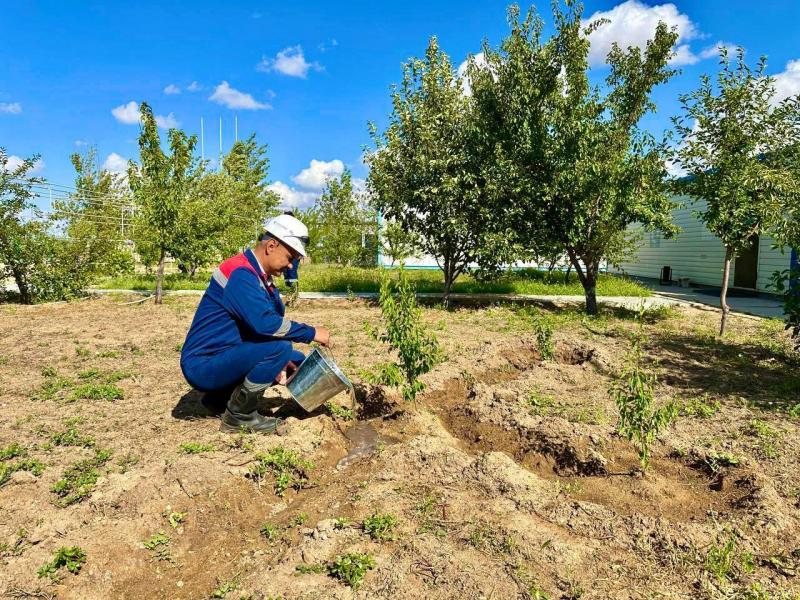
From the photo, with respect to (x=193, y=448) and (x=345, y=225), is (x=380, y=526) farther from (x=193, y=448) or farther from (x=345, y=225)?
(x=345, y=225)

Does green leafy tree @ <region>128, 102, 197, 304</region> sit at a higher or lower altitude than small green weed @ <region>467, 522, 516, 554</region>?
higher

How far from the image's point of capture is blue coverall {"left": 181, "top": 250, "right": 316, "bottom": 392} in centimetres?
397

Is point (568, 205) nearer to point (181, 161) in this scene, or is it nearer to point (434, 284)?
point (434, 284)

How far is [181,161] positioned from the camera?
11.4 meters

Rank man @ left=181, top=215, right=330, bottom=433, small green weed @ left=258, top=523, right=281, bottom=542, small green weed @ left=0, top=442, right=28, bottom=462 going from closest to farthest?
small green weed @ left=258, top=523, right=281, bottom=542, small green weed @ left=0, top=442, right=28, bottom=462, man @ left=181, top=215, right=330, bottom=433

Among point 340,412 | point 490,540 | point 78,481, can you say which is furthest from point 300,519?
point 340,412

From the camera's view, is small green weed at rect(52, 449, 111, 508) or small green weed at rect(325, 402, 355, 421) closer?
small green weed at rect(52, 449, 111, 508)

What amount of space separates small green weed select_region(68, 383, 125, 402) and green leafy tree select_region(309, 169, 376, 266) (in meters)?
13.6

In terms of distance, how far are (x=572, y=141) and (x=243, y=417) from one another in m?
7.61

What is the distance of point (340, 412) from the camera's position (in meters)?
4.95

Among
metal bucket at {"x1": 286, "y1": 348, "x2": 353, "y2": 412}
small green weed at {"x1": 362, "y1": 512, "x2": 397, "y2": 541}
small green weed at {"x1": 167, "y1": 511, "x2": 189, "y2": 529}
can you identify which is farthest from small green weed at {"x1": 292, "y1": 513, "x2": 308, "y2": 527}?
metal bucket at {"x1": 286, "y1": 348, "x2": 353, "y2": 412}

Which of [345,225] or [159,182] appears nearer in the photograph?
[159,182]

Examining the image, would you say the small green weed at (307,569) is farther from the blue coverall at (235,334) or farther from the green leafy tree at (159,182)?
the green leafy tree at (159,182)

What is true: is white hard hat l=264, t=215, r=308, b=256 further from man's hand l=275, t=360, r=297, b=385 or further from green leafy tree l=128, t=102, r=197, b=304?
green leafy tree l=128, t=102, r=197, b=304
